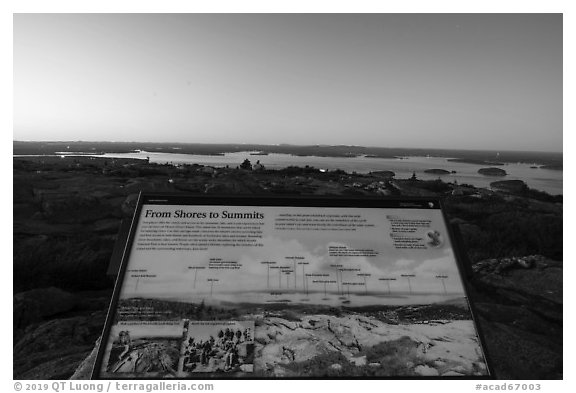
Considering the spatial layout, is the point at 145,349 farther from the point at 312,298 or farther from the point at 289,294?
the point at 312,298

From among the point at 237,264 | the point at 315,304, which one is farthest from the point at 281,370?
the point at 237,264

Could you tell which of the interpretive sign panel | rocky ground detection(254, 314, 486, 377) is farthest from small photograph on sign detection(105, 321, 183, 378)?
rocky ground detection(254, 314, 486, 377)

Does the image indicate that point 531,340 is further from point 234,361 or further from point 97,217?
point 97,217

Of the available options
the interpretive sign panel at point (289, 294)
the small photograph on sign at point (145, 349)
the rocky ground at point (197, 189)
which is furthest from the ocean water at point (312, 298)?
the rocky ground at point (197, 189)

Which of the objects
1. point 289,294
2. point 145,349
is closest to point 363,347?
point 289,294

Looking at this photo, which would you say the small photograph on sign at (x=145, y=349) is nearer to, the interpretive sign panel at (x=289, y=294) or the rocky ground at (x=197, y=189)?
the interpretive sign panel at (x=289, y=294)

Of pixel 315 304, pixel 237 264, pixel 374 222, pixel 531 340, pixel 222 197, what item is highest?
pixel 222 197
